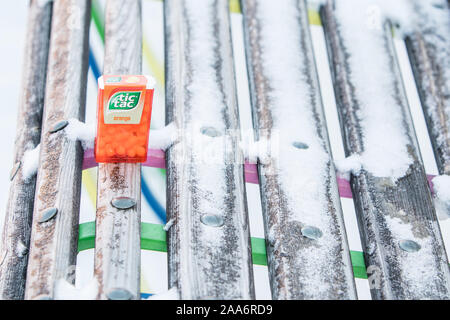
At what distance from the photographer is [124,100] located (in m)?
1.79

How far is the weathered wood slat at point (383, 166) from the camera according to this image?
180 cm

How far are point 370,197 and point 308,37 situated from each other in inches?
32.7

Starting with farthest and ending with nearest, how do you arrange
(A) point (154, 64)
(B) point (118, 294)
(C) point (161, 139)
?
(A) point (154, 64)
(C) point (161, 139)
(B) point (118, 294)

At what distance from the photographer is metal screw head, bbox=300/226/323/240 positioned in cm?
183

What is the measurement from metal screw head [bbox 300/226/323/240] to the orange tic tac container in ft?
1.83

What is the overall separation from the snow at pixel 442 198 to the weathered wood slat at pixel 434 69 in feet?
0.24

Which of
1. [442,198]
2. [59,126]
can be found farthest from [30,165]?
[442,198]

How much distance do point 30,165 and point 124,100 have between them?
50 cm

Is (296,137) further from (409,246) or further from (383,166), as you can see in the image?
(409,246)

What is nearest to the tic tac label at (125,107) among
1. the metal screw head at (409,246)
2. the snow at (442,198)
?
the metal screw head at (409,246)

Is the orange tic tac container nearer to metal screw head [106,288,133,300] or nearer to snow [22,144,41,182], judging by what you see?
snow [22,144,41,182]

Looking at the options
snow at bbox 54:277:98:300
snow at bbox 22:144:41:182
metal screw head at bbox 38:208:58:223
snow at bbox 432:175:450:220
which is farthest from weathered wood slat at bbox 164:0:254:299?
snow at bbox 432:175:450:220
